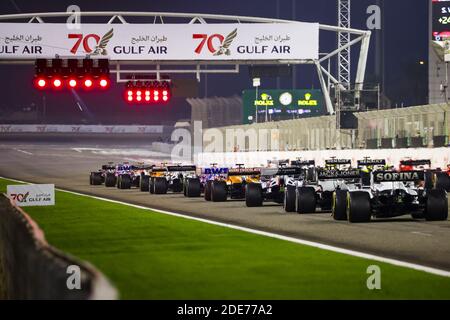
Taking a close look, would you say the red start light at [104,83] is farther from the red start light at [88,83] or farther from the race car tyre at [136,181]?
the race car tyre at [136,181]

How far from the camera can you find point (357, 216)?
20.1m

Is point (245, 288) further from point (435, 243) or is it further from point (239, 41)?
point (239, 41)

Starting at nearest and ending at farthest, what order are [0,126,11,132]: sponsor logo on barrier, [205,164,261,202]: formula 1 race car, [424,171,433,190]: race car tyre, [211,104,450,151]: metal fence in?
[205,164,261,202]: formula 1 race car, [424,171,433,190]: race car tyre, [211,104,450,151]: metal fence, [0,126,11,132]: sponsor logo on barrier

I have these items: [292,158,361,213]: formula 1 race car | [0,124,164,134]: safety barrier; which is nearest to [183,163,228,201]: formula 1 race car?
[292,158,361,213]: formula 1 race car

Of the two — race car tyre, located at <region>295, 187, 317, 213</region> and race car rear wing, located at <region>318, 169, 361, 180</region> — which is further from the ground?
race car rear wing, located at <region>318, 169, 361, 180</region>

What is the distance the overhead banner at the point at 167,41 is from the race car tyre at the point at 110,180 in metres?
4.45

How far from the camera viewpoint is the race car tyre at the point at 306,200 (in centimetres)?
2316

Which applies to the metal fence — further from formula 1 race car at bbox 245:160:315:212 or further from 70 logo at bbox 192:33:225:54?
formula 1 race car at bbox 245:160:315:212

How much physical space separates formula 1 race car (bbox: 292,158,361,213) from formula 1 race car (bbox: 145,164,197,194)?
11.2 m

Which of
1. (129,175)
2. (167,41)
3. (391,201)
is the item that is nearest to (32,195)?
(391,201)

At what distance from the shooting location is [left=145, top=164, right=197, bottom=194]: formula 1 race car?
35.5 metres

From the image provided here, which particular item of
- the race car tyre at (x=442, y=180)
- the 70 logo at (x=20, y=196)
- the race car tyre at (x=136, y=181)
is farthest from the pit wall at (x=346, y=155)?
the 70 logo at (x=20, y=196)

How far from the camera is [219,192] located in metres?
29.5

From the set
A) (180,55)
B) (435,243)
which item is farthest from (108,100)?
(435,243)
